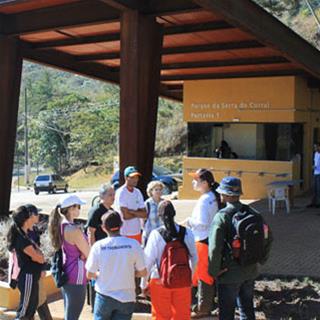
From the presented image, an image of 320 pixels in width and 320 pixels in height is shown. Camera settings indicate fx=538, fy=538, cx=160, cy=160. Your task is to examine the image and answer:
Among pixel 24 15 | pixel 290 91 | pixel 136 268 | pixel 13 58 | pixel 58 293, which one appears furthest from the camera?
pixel 290 91

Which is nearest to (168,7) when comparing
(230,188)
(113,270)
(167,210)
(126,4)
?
(126,4)

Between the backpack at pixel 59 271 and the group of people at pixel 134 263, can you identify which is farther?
the backpack at pixel 59 271

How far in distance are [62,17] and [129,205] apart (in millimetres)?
7117

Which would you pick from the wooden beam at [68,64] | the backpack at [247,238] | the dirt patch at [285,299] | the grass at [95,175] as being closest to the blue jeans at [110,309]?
the backpack at [247,238]

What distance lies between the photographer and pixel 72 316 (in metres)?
5.21

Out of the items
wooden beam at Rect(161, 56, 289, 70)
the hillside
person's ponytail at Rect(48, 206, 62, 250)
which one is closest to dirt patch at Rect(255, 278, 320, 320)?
person's ponytail at Rect(48, 206, 62, 250)

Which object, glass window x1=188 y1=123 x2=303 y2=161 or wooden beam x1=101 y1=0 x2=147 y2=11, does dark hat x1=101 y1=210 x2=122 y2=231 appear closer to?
wooden beam x1=101 y1=0 x2=147 y2=11

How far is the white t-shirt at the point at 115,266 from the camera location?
4.58 meters

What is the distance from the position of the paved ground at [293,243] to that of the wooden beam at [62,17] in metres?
6.03

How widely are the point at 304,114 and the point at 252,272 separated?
1624 cm

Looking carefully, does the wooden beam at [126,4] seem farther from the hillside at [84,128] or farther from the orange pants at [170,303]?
the hillside at [84,128]

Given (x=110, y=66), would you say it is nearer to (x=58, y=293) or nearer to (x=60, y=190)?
(x=58, y=293)

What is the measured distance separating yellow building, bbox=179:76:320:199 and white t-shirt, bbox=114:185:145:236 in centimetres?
1246

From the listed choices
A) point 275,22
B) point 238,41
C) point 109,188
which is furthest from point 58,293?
point 238,41
